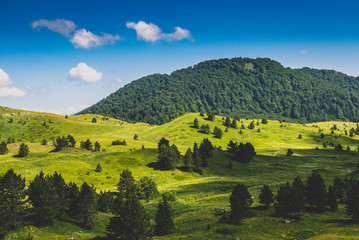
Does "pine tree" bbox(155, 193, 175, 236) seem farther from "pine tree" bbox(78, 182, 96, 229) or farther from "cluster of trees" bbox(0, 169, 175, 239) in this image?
"pine tree" bbox(78, 182, 96, 229)

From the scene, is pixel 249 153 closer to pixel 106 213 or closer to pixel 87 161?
pixel 87 161

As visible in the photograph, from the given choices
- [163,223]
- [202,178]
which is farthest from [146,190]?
[202,178]

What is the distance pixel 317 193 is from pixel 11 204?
47.8 m

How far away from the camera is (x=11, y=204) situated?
28.8 m

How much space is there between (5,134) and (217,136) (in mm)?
174062

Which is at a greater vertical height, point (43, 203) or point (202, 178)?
point (43, 203)

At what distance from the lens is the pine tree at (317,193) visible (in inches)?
1538

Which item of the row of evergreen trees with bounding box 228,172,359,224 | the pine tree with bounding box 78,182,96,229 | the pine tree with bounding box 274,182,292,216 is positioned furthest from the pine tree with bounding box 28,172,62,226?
the pine tree with bounding box 274,182,292,216

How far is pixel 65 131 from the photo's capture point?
194875mm

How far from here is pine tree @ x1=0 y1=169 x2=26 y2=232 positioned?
88.9ft

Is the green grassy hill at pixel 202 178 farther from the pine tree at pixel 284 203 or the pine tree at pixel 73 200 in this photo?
the pine tree at pixel 73 200

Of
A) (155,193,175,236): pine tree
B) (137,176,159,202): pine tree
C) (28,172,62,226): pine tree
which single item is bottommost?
(137,176,159,202): pine tree

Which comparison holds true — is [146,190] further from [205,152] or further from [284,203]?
[205,152]

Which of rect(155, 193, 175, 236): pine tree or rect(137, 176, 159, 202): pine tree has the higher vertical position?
rect(155, 193, 175, 236): pine tree
